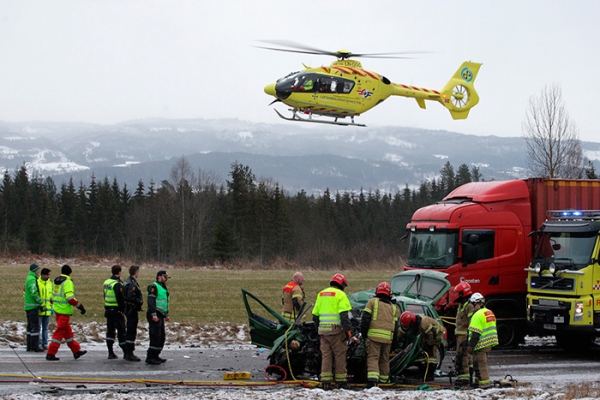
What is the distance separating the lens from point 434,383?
11.7 m

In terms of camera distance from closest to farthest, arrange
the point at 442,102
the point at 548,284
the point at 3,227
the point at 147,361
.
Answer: the point at 147,361, the point at 548,284, the point at 442,102, the point at 3,227

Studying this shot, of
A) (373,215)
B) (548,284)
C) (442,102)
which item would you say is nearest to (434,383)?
(548,284)

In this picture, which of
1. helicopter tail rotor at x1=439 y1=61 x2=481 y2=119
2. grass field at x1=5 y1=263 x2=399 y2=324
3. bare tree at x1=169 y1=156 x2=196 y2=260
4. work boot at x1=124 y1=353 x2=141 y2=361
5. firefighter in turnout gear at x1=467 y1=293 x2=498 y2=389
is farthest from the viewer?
bare tree at x1=169 y1=156 x2=196 y2=260

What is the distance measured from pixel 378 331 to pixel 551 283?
5.81m

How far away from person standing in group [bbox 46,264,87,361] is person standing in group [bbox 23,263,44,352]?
0.69m

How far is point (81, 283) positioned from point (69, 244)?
2310 inches

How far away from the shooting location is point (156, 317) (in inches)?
508

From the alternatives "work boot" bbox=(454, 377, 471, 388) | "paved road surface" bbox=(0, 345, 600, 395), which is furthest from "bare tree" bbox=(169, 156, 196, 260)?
"work boot" bbox=(454, 377, 471, 388)

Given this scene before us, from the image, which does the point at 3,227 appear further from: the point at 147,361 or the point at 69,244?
the point at 147,361

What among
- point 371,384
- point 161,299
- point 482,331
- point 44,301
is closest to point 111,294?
point 161,299

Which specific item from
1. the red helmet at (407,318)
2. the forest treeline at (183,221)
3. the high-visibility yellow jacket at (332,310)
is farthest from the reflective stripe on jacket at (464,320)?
the forest treeline at (183,221)

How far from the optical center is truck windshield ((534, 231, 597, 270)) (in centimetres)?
1466

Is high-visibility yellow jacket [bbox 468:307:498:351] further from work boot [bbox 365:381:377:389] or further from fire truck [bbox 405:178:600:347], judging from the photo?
fire truck [bbox 405:178:600:347]

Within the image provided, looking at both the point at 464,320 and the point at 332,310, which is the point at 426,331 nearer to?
the point at 464,320
